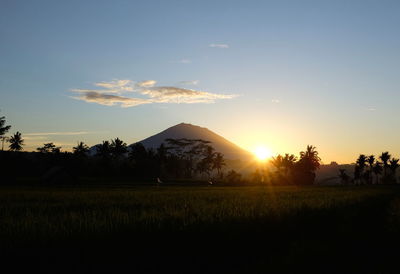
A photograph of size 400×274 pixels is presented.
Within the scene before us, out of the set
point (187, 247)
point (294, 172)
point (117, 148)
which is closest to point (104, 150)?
point (117, 148)

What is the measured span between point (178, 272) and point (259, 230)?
5.02 metres

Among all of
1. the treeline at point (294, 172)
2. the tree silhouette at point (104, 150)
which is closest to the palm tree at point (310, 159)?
the treeline at point (294, 172)

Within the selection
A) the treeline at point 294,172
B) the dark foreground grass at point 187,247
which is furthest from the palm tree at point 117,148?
the dark foreground grass at point 187,247

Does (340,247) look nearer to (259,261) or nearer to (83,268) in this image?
(259,261)

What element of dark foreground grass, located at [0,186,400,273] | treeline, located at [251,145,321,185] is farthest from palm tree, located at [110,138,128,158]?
dark foreground grass, located at [0,186,400,273]

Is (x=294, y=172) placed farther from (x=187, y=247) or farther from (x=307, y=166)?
(x=187, y=247)

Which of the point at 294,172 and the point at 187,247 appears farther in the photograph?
the point at 294,172

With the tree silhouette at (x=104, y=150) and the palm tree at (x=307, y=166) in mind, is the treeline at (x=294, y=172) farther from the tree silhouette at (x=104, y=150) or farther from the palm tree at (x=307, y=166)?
the tree silhouette at (x=104, y=150)

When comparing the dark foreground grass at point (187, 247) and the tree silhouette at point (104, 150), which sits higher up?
the tree silhouette at point (104, 150)

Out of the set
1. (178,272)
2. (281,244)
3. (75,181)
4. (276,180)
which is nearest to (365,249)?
(281,244)

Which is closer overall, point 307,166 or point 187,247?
point 187,247

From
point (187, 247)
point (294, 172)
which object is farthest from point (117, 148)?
point (187, 247)

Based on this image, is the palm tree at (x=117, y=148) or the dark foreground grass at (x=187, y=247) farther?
the palm tree at (x=117, y=148)

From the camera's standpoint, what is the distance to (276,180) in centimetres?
9456
